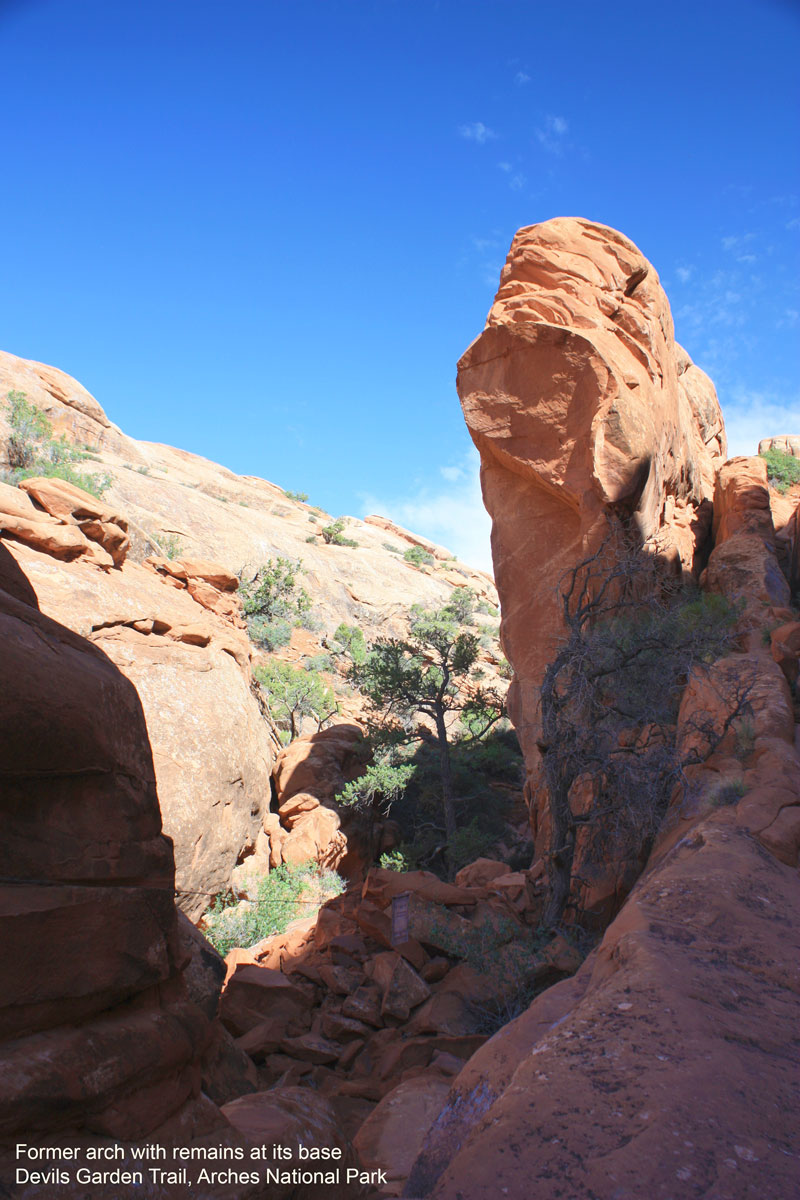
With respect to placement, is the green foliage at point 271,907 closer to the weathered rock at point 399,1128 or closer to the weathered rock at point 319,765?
the weathered rock at point 319,765

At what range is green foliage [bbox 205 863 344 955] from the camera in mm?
10141

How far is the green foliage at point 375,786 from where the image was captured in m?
15.2

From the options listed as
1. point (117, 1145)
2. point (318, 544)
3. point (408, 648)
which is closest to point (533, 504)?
point (408, 648)

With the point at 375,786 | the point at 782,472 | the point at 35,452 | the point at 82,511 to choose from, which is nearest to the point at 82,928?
the point at 82,511

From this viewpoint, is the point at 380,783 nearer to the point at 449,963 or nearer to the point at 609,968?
the point at 449,963

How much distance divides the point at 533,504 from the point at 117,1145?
12.9 m

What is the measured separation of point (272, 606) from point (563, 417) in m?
17.0

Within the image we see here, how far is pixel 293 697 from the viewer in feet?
65.3

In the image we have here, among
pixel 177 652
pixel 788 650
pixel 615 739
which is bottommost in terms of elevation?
pixel 177 652

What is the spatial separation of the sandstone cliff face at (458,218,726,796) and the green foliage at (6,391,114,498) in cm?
1145

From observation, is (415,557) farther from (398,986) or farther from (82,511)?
(398,986)

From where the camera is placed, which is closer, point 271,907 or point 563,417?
point 271,907

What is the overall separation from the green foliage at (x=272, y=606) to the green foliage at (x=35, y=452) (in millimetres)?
7091

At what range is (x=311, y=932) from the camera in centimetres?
952
